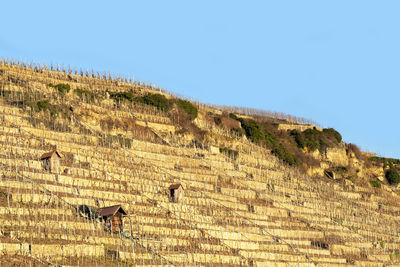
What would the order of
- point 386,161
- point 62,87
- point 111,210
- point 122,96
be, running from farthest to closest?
point 386,161 → point 122,96 → point 62,87 → point 111,210

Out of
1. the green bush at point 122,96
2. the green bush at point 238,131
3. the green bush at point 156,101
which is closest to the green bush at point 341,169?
the green bush at point 238,131

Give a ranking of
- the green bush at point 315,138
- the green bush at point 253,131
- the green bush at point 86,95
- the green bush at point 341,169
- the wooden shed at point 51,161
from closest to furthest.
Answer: the wooden shed at point 51,161 < the green bush at point 86,95 < the green bush at point 253,131 < the green bush at point 341,169 < the green bush at point 315,138

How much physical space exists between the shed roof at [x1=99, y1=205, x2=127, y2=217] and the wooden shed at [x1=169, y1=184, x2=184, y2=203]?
267 inches

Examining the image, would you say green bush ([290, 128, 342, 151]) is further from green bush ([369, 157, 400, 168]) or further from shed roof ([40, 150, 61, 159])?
shed roof ([40, 150, 61, 159])

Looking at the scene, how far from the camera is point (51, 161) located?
3819 centimetres

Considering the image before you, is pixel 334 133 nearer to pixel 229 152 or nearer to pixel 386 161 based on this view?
pixel 386 161

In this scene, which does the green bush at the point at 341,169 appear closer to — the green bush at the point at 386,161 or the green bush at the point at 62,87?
the green bush at the point at 386,161

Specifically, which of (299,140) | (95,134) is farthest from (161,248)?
(299,140)

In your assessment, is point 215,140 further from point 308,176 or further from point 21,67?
point 21,67

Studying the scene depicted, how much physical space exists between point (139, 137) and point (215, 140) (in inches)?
388

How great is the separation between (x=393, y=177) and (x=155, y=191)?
37.7 meters

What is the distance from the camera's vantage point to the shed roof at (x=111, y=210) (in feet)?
116

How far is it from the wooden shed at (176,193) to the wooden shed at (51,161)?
706 cm

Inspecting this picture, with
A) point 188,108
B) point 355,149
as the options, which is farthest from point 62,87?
point 355,149
